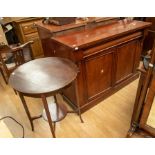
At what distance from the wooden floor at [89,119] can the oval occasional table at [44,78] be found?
1.40 ft

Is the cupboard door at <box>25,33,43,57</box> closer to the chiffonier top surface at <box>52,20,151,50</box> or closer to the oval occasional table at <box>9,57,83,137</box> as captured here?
the chiffonier top surface at <box>52,20,151,50</box>

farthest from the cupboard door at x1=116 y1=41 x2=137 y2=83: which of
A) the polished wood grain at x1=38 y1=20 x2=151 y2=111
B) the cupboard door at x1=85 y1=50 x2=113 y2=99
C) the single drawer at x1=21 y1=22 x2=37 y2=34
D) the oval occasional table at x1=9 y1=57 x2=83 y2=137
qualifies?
the single drawer at x1=21 y1=22 x2=37 y2=34

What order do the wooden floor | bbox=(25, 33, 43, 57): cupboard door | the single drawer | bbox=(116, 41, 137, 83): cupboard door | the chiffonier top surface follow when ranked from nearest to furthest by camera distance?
the chiffonier top surface → the wooden floor → bbox=(116, 41, 137, 83): cupboard door → the single drawer → bbox=(25, 33, 43, 57): cupboard door

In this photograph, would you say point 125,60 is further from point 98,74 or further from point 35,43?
point 35,43

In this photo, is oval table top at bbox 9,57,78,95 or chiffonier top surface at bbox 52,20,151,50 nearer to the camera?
oval table top at bbox 9,57,78,95

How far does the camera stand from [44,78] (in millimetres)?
1163

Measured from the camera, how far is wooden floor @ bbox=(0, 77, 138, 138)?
159 cm

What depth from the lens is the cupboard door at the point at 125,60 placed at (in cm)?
184

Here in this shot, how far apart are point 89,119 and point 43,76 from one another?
817 millimetres

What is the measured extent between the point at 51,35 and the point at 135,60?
118 centimetres

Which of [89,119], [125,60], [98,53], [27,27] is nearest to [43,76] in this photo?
[98,53]

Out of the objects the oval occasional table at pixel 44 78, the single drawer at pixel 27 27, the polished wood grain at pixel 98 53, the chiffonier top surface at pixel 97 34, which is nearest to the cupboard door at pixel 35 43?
the single drawer at pixel 27 27

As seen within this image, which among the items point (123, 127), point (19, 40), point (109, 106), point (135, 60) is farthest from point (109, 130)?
point (19, 40)

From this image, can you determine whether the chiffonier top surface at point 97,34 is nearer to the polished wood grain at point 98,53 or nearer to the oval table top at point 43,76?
the polished wood grain at point 98,53
